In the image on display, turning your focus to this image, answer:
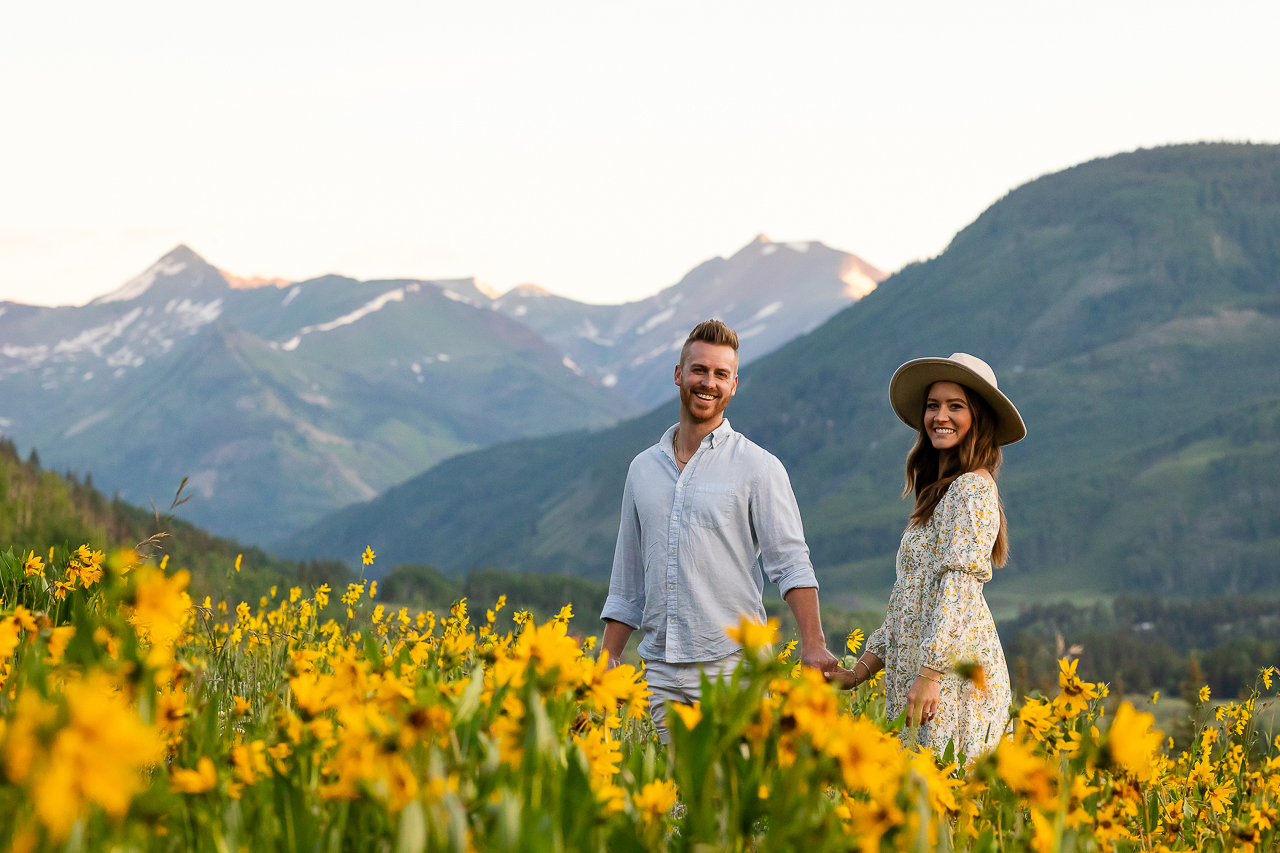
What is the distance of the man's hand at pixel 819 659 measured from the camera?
5.07 meters

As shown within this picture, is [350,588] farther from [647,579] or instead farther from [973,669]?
[973,669]

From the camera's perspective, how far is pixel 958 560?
5082 mm

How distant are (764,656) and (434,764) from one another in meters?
0.78

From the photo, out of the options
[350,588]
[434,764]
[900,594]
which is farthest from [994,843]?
[350,588]

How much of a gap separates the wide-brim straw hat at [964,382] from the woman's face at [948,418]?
3.7 inches

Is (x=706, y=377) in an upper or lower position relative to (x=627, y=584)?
upper

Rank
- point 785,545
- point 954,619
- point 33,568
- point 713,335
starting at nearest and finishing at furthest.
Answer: point 33,568
point 954,619
point 785,545
point 713,335

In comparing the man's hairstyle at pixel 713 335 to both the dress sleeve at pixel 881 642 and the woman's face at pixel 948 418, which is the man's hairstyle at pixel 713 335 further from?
the dress sleeve at pixel 881 642

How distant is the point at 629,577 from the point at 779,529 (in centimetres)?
85

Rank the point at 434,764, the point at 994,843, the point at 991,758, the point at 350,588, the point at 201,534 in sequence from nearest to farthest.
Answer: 1. the point at 434,764
2. the point at 991,758
3. the point at 994,843
4. the point at 350,588
5. the point at 201,534

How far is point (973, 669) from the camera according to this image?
8.24 ft

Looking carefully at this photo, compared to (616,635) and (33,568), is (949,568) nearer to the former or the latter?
(616,635)

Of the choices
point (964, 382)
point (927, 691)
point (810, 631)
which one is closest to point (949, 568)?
point (927, 691)

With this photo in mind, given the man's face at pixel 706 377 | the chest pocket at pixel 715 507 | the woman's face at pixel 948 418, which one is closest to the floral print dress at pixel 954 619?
the woman's face at pixel 948 418
